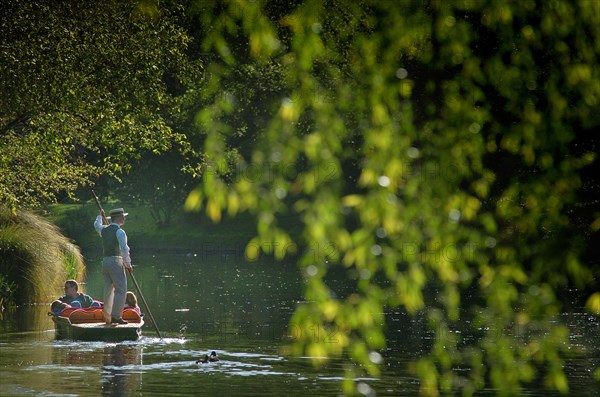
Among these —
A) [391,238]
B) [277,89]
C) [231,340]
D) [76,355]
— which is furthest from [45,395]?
[277,89]

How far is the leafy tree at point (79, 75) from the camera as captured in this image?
2305 centimetres

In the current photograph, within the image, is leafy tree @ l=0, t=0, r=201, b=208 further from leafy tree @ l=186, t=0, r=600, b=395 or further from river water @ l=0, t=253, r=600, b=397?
leafy tree @ l=186, t=0, r=600, b=395

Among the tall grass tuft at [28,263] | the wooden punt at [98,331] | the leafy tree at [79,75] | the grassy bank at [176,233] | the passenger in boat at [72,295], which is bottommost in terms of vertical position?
the wooden punt at [98,331]

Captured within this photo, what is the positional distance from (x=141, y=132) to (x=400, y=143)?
60.2 ft

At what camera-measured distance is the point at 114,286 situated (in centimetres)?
2431

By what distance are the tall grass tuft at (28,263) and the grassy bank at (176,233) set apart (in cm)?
3902

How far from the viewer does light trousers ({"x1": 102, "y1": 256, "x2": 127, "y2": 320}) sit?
79.1 ft

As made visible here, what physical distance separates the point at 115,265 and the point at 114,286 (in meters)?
0.47

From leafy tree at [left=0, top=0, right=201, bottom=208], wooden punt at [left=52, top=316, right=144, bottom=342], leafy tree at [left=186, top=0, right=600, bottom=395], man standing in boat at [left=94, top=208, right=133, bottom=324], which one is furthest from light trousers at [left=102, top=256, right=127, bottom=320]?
leafy tree at [left=186, top=0, right=600, bottom=395]

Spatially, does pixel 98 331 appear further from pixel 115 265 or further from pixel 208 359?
pixel 208 359

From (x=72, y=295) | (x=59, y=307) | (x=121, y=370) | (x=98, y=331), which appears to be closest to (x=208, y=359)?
(x=121, y=370)

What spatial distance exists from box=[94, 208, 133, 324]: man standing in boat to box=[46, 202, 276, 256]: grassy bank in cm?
4557

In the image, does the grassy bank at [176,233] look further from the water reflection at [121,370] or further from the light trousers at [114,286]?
the water reflection at [121,370]

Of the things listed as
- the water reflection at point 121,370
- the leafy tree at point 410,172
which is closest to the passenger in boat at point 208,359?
the water reflection at point 121,370
